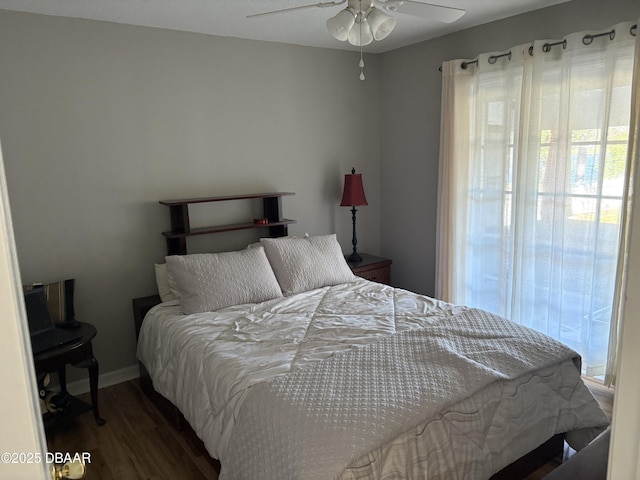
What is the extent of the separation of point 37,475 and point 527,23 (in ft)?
11.4

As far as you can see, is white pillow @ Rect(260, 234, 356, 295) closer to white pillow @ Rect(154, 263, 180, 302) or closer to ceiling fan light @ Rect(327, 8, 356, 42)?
white pillow @ Rect(154, 263, 180, 302)

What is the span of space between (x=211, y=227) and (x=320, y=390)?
76.8 inches

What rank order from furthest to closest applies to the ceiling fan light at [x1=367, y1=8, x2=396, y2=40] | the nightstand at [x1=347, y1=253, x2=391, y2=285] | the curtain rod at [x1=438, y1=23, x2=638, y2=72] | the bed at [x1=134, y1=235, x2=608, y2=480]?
1. the nightstand at [x1=347, y1=253, x2=391, y2=285]
2. the curtain rod at [x1=438, y1=23, x2=638, y2=72]
3. the ceiling fan light at [x1=367, y1=8, x2=396, y2=40]
4. the bed at [x1=134, y1=235, x2=608, y2=480]

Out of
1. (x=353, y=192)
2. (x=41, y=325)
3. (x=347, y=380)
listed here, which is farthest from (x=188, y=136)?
(x=347, y=380)

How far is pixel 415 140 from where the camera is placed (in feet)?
13.0

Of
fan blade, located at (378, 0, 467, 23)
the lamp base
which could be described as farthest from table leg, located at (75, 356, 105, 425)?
fan blade, located at (378, 0, 467, 23)

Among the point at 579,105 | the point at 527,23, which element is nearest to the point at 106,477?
the point at 579,105

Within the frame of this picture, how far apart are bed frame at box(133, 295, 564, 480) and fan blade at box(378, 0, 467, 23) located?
205 cm

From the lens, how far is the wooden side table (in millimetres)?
2438

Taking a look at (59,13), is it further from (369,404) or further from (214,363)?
(369,404)

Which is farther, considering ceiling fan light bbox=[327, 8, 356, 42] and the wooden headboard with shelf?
the wooden headboard with shelf

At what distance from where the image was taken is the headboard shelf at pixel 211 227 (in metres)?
3.23

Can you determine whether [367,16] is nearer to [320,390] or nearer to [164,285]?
[320,390]

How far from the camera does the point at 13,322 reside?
54 cm
